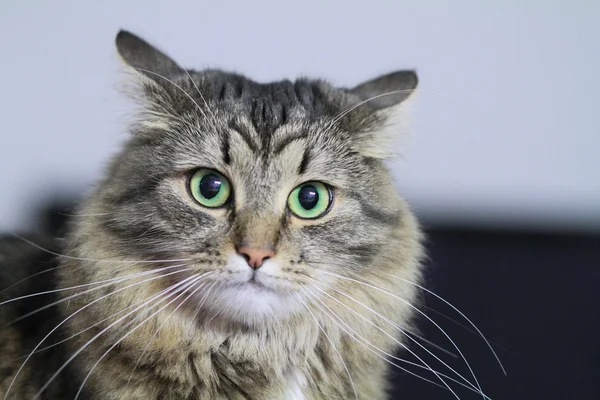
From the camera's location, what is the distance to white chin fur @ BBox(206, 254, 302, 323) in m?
1.12

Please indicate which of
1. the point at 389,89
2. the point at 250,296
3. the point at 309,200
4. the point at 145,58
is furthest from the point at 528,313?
the point at 145,58

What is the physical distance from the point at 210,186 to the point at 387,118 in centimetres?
44

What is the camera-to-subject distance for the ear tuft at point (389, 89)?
1412 mm

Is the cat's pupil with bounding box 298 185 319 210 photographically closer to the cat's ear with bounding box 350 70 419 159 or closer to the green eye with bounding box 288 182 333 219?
the green eye with bounding box 288 182 333 219

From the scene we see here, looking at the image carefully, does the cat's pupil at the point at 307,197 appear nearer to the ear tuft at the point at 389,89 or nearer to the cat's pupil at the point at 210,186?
the cat's pupil at the point at 210,186

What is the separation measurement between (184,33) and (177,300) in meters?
1.25

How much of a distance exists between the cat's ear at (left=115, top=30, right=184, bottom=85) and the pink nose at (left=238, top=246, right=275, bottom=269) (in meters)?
0.45

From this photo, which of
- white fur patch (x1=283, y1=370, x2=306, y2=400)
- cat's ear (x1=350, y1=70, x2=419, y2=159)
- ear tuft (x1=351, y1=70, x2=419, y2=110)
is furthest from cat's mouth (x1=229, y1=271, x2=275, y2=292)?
ear tuft (x1=351, y1=70, x2=419, y2=110)

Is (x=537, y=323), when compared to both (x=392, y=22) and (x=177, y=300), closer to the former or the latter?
(x=392, y=22)

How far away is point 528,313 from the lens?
211 cm

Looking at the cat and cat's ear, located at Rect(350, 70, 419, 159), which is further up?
cat's ear, located at Rect(350, 70, 419, 159)

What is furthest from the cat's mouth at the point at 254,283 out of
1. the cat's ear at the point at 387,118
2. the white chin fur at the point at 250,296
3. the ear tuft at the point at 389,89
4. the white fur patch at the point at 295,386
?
the ear tuft at the point at 389,89

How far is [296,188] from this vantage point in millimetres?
1250

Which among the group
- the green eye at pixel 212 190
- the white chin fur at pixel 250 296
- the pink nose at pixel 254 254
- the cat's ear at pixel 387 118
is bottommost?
the white chin fur at pixel 250 296
